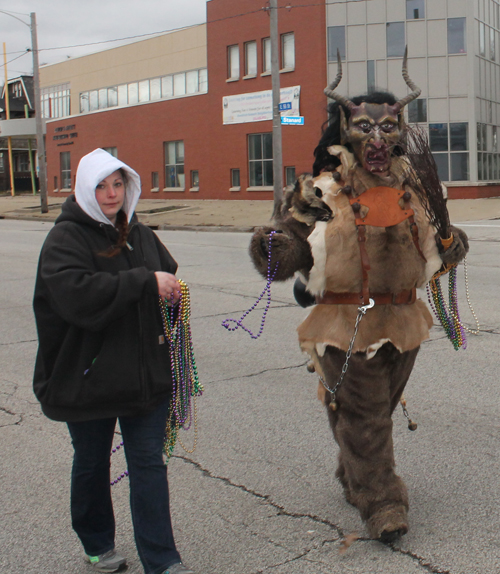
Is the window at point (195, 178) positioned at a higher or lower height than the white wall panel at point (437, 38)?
lower

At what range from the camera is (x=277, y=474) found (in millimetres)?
3777

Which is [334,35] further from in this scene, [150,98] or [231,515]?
[231,515]

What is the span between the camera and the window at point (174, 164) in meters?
36.4

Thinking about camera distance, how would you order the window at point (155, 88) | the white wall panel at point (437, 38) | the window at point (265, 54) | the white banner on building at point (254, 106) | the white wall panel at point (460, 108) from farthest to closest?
the window at point (155, 88)
the window at point (265, 54)
the white banner on building at point (254, 106)
the white wall panel at point (460, 108)
the white wall panel at point (437, 38)

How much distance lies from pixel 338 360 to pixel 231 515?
36.0 inches

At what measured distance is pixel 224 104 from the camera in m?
33.3

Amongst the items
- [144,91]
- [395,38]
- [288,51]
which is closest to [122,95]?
[144,91]

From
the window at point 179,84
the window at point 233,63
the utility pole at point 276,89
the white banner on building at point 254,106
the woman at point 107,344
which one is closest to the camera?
the woman at point 107,344

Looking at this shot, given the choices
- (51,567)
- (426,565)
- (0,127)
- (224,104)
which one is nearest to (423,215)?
(426,565)

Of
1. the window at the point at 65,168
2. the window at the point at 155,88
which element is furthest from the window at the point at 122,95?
the window at the point at 65,168

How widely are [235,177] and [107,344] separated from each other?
31.6 m

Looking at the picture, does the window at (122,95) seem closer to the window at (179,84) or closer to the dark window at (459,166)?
the window at (179,84)

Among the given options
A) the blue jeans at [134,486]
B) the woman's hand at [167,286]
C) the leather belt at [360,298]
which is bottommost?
the blue jeans at [134,486]

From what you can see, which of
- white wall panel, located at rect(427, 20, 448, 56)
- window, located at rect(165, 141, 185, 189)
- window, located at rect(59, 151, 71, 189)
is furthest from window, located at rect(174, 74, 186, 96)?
white wall panel, located at rect(427, 20, 448, 56)
